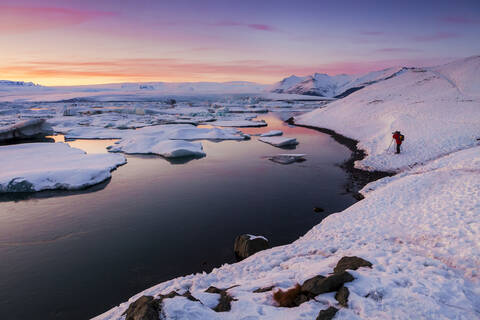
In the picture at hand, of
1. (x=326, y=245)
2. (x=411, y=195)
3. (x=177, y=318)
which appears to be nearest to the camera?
(x=177, y=318)

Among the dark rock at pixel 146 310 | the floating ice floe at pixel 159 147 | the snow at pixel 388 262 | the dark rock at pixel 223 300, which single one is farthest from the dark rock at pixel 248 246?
the floating ice floe at pixel 159 147

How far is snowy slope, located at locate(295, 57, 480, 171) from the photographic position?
1953 centimetres

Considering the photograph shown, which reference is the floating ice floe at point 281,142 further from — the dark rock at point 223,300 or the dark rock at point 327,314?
the dark rock at point 327,314

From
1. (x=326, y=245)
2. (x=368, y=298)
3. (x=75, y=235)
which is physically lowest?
(x=75, y=235)

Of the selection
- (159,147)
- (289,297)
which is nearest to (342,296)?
(289,297)

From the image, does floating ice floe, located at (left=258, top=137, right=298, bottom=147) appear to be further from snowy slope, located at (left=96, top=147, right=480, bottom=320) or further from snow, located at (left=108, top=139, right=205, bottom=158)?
snowy slope, located at (left=96, top=147, right=480, bottom=320)

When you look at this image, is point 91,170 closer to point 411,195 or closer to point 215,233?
point 215,233

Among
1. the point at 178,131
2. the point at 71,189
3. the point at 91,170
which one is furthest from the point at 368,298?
the point at 178,131

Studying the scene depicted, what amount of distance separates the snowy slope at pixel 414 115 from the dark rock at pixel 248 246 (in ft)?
40.2

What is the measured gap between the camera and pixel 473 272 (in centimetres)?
560

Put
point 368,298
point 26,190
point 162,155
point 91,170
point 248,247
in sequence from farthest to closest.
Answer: point 162,155, point 91,170, point 26,190, point 248,247, point 368,298

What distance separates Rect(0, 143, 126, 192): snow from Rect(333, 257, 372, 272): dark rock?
14118mm

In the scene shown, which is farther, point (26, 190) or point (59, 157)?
point (59, 157)

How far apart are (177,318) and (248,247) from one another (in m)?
4.46
